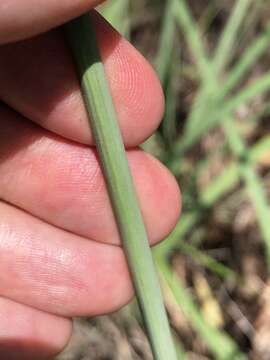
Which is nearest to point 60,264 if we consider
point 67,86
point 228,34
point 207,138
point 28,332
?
point 28,332

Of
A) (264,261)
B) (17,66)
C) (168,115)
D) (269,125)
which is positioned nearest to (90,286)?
(17,66)

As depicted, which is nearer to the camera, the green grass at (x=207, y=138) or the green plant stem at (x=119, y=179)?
the green plant stem at (x=119, y=179)

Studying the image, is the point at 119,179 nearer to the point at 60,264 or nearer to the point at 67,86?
the point at 67,86

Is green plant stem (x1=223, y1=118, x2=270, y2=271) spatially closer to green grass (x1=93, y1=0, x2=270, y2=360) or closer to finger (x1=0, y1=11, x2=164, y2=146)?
green grass (x1=93, y1=0, x2=270, y2=360)

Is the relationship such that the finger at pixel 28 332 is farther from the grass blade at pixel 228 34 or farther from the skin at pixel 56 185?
the grass blade at pixel 228 34

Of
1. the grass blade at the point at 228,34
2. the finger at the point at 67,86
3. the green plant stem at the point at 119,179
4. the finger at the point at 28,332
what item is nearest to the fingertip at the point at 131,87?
the finger at the point at 67,86

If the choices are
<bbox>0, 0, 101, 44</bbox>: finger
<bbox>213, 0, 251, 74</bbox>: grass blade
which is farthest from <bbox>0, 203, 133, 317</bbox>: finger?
<bbox>213, 0, 251, 74</bbox>: grass blade

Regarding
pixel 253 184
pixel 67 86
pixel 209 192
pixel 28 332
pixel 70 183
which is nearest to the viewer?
pixel 67 86
